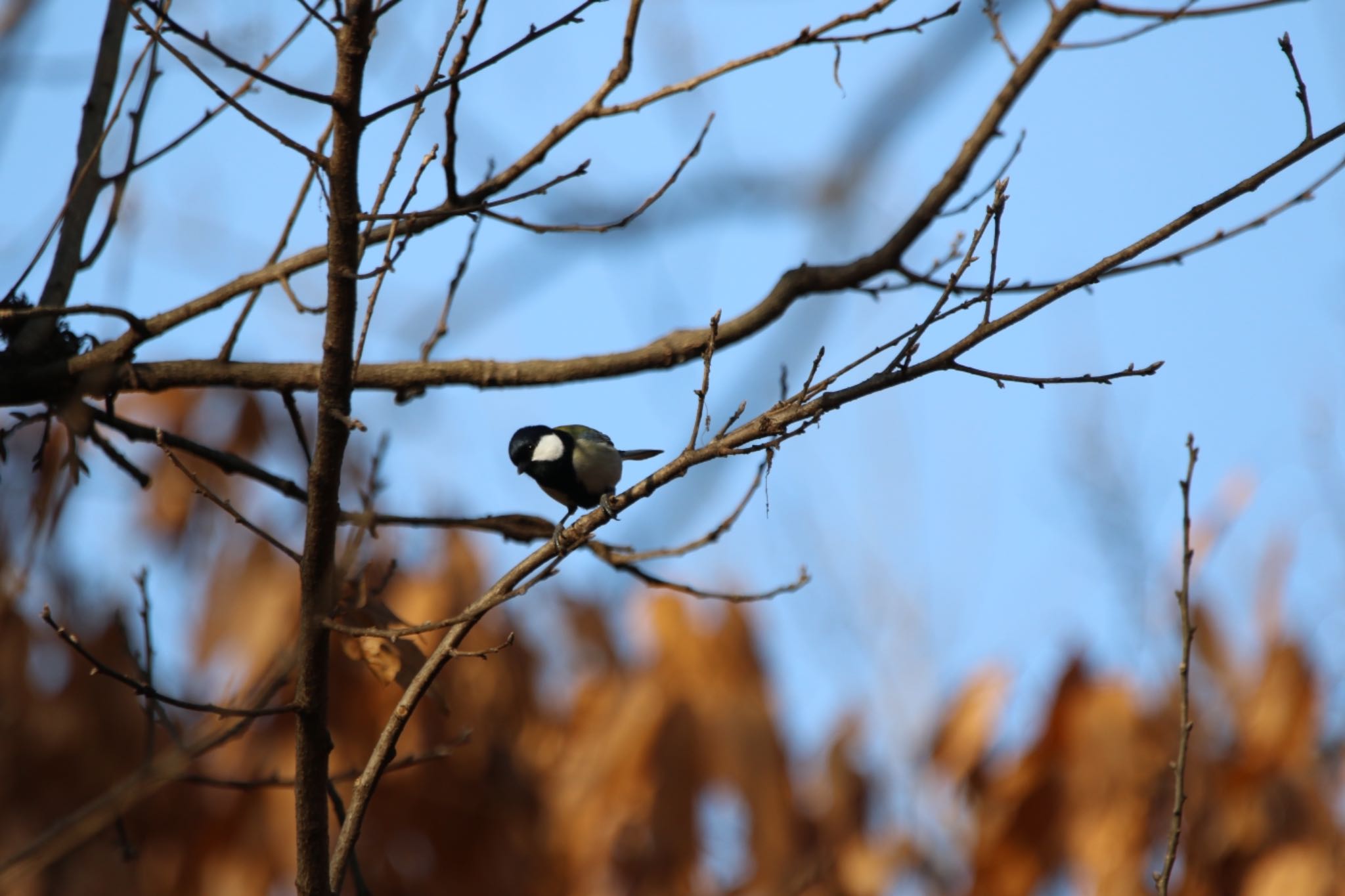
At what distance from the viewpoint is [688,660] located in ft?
20.1

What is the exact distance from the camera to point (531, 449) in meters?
3.55

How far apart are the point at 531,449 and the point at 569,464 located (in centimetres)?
13

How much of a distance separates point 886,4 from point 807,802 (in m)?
5.16

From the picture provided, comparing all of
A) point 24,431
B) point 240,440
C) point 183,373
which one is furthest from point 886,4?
point 24,431

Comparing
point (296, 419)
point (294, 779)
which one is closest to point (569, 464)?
point (296, 419)

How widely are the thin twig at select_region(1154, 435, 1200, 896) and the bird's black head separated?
73.9 inches

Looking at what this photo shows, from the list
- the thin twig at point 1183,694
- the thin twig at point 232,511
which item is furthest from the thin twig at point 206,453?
the thin twig at point 1183,694

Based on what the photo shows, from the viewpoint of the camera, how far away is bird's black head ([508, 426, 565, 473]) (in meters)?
3.54

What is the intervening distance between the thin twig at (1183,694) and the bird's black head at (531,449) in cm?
188

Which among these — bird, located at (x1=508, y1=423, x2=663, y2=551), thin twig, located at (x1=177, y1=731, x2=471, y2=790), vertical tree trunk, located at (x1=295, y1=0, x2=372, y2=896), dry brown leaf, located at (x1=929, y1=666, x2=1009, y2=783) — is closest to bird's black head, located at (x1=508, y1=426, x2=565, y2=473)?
bird, located at (x1=508, y1=423, x2=663, y2=551)

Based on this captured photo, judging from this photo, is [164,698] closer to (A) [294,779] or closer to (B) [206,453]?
(A) [294,779]

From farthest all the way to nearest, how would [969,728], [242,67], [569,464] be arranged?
[969,728]
[569,464]
[242,67]

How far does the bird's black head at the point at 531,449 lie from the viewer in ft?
11.6

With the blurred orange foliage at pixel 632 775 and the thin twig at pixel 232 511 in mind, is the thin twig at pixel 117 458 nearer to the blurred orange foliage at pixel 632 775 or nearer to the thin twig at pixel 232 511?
the thin twig at pixel 232 511
